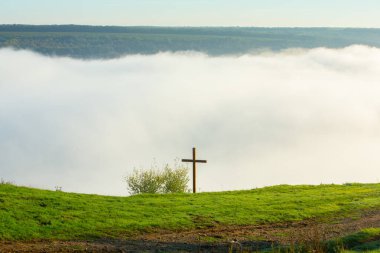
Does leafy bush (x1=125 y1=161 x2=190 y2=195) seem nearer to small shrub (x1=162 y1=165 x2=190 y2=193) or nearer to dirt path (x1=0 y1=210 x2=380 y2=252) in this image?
small shrub (x1=162 y1=165 x2=190 y2=193)

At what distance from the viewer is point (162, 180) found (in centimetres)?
5956

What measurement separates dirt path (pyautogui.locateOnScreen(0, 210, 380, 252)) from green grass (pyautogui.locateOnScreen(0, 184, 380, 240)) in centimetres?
107

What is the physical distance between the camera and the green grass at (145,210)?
29.4 metres

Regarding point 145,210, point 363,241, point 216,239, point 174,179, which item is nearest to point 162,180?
point 174,179

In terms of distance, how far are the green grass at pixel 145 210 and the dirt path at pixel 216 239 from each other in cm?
107

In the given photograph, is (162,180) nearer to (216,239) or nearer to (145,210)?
(145,210)

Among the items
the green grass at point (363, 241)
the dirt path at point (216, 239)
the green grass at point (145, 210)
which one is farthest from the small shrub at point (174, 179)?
→ the green grass at point (363, 241)

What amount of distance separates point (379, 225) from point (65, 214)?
1468cm

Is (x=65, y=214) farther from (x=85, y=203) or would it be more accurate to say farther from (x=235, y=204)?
(x=235, y=204)

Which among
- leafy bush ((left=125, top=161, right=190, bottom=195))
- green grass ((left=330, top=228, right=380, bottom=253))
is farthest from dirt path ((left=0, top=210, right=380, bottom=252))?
leafy bush ((left=125, top=161, right=190, bottom=195))

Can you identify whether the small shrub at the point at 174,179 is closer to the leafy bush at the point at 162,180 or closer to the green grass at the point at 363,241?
the leafy bush at the point at 162,180

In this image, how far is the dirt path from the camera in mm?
26266

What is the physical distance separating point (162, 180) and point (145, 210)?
25538 mm

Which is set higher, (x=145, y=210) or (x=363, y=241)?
(x=145, y=210)
